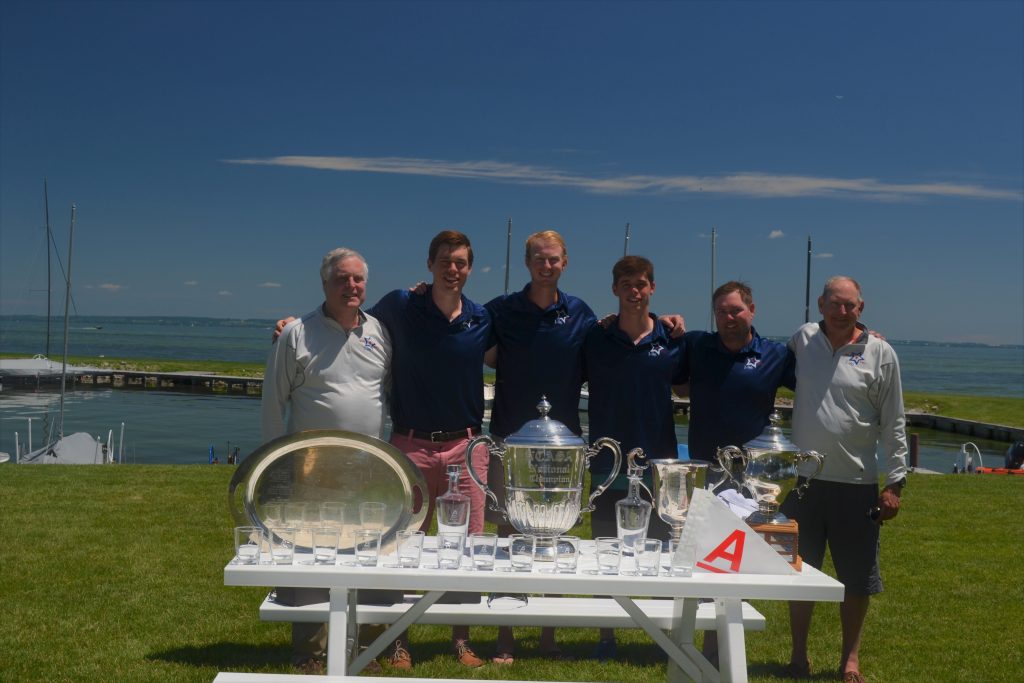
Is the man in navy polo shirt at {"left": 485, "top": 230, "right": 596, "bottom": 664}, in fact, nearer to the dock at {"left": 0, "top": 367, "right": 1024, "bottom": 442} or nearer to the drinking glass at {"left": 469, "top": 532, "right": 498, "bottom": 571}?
the drinking glass at {"left": 469, "top": 532, "right": 498, "bottom": 571}

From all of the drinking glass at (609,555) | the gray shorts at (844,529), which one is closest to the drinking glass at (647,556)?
the drinking glass at (609,555)

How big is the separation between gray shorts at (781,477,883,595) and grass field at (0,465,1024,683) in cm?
58

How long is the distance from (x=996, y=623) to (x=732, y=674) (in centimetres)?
341

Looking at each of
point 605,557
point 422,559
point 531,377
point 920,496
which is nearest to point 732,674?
point 605,557

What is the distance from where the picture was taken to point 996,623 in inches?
217

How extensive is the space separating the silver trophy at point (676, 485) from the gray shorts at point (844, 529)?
128cm

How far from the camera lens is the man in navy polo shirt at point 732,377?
413cm

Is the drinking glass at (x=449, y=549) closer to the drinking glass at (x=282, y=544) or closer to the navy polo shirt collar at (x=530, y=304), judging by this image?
the drinking glass at (x=282, y=544)

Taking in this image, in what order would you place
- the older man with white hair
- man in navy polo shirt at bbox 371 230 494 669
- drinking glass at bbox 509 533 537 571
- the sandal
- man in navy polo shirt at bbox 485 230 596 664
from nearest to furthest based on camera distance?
drinking glass at bbox 509 533 537 571 → the older man with white hair → man in navy polo shirt at bbox 371 230 494 669 → man in navy polo shirt at bbox 485 230 596 664 → the sandal

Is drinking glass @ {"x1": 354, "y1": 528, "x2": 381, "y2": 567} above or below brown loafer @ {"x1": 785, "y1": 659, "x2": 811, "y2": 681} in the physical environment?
above

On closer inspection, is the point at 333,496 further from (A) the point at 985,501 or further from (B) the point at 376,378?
(A) the point at 985,501

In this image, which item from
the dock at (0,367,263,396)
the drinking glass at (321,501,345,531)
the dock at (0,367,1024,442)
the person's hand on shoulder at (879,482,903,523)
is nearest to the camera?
the drinking glass at (321,501,345,531)

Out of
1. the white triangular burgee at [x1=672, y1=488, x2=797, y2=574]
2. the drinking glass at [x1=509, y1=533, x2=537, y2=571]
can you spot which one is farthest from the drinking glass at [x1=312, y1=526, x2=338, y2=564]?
the white triangular burgee at [x1=672, y1=488, x2=797, y2=574]

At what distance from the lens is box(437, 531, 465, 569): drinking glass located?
2.87 m
